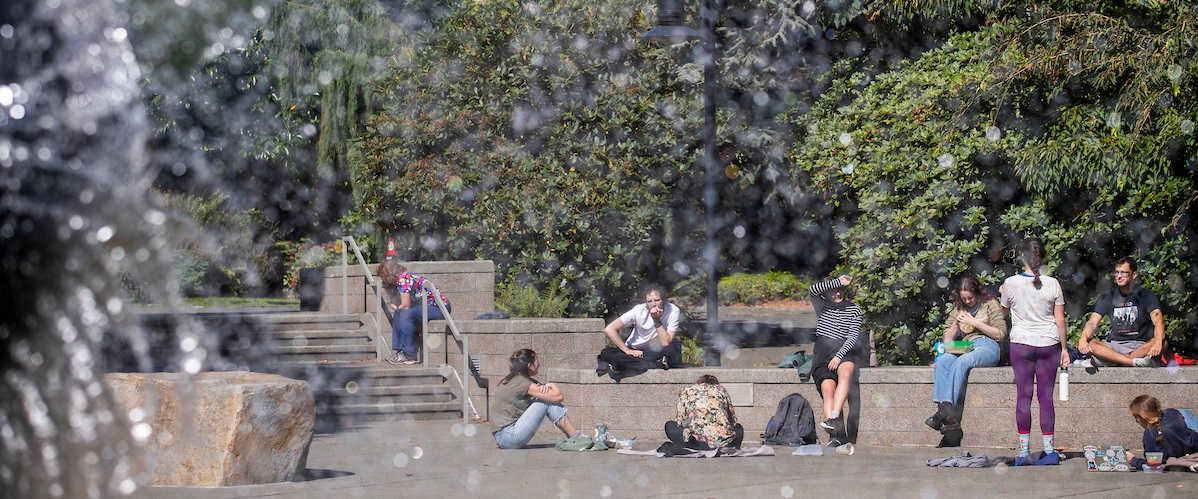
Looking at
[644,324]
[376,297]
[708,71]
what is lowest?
[644,324]

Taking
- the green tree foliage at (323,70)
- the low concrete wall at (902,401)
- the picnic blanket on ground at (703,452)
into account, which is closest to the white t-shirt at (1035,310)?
the low concrete wall at (902,401)

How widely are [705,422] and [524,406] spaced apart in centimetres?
173

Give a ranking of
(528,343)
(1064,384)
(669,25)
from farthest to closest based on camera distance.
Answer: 1. (528,343)
2. (669,25)
3. (1064,384)

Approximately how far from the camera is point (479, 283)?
1590 centimetres

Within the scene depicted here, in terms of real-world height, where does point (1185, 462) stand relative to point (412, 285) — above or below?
below

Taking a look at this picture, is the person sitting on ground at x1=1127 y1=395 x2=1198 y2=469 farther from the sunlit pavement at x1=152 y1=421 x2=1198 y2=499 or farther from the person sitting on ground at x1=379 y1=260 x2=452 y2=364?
the person sitting on ground at x1=379 y1=260 x2=452 y2=364

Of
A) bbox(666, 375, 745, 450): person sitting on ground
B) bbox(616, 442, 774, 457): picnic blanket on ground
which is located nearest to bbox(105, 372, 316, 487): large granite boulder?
bbox(616, 442, 774, 457): picnic blanket on ground

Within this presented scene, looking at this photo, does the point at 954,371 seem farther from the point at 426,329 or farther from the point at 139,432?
the point at 139,432

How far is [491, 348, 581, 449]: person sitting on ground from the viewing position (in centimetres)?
1083

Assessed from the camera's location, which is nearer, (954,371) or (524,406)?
(954,371)

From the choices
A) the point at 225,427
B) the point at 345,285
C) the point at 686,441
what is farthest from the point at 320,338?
the point at 225,427

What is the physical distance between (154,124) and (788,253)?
12.9 metres

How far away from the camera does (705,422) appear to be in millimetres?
10383

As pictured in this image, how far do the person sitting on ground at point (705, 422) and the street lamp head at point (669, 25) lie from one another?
3411 mm
